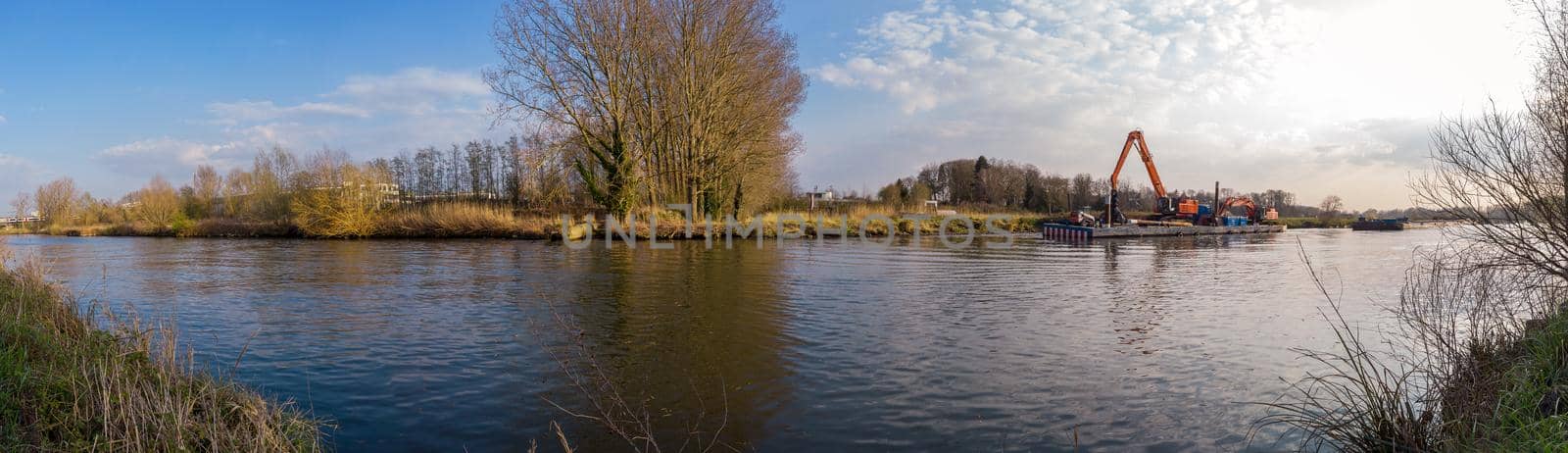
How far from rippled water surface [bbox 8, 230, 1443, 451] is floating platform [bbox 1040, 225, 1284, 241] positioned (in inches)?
646

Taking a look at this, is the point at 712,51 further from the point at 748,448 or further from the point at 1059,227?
the point at 748,448

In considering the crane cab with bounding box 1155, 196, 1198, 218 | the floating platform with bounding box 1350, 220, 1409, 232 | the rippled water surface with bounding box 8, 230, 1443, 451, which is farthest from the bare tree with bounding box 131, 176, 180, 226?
the floating platform with bounding box 1350, 220, 1409, 232

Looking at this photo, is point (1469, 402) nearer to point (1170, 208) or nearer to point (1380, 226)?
point (1170, 208)

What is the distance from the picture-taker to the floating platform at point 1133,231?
107 feet

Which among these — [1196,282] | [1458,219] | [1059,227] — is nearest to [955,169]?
[1059,227]

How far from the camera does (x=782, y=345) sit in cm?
782

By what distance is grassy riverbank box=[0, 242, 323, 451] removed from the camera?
3742mm

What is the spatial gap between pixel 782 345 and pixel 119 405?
5194 millimetres

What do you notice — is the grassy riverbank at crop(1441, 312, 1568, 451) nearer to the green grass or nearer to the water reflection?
the green grass

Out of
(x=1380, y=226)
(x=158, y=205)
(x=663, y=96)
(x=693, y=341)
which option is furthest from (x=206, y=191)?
(x=1380, y=226)

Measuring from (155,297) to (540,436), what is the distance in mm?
10142

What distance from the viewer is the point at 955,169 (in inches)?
2847

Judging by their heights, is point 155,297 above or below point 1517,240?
below

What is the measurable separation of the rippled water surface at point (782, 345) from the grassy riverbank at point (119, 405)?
0.68 m
